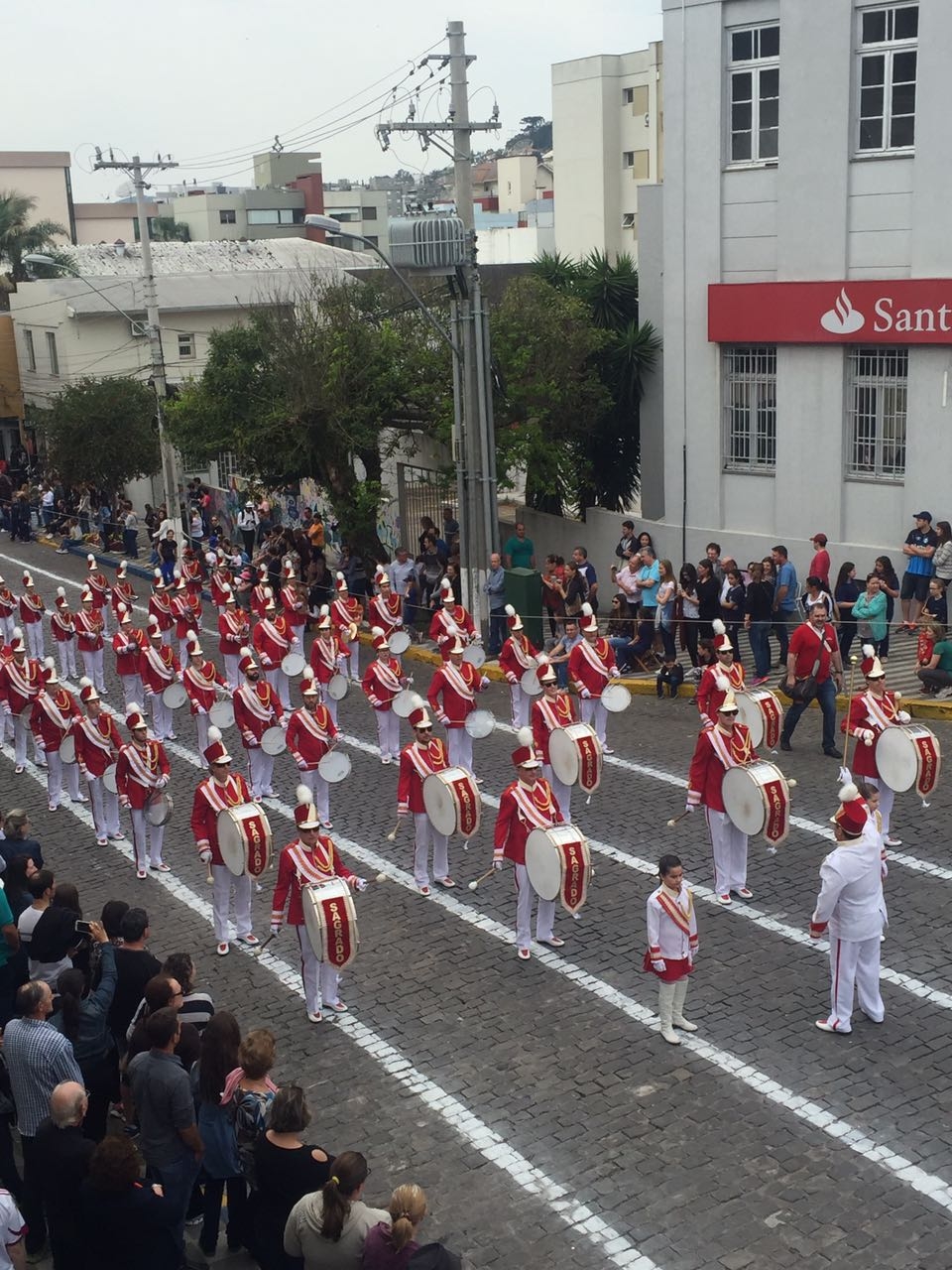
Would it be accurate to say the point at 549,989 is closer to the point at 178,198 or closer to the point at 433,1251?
the point at 433,1251

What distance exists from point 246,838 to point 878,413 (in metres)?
12.6

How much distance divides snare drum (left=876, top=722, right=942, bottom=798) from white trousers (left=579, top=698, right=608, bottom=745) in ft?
13.3

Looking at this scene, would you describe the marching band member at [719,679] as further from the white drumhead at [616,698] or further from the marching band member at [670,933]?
the marching band member at [670,933]

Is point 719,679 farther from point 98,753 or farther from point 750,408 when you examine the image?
point 750,408

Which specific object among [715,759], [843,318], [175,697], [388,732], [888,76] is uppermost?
[888,76]

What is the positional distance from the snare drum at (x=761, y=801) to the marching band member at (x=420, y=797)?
2.43m

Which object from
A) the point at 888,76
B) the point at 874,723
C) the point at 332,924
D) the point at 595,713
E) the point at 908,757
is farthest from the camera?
the point at 888,76

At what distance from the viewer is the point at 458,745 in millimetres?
15891

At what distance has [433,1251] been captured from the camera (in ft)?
19.9

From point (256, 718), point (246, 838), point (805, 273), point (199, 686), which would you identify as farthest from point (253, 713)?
point (805, 273)

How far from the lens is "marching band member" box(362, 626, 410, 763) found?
16656 millimetres

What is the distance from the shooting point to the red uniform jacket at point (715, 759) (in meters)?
12.1

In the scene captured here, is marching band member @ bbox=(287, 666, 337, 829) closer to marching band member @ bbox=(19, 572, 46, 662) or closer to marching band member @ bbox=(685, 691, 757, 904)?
→ marching band member @ bbox=(685, 691, 757, 904)

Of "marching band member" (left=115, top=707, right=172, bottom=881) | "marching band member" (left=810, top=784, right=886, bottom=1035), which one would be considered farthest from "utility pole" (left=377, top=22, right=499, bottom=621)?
"marching band member" (left=810, top=784, right=886, bottom=1035)
